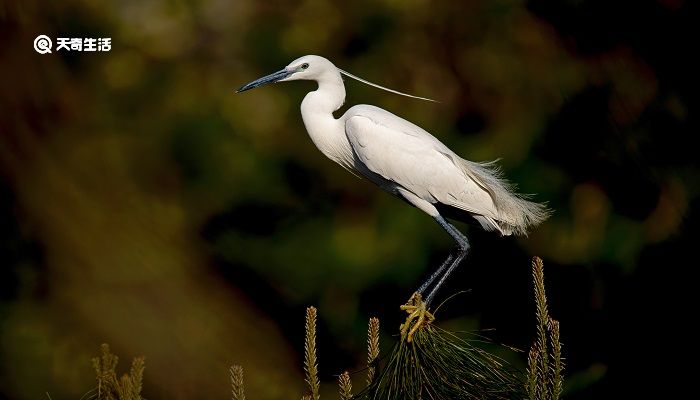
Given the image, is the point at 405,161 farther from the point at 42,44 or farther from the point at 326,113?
the point at 42,44

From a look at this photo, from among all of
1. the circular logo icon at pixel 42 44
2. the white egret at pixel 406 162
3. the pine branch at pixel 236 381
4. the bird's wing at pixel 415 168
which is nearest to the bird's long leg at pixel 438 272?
the white egret at pixel 406 162

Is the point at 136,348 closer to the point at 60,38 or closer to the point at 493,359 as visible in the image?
the point at 60,38

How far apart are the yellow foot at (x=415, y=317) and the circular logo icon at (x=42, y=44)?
246cm

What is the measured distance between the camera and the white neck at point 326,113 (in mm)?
2086

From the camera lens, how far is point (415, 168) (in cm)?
203

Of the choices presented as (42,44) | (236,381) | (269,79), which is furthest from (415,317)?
(42,44)

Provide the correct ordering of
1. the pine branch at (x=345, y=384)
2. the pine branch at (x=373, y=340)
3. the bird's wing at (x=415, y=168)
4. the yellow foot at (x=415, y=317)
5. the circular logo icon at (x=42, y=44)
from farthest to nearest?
the circular logo icon at (x=42, y=44), the bird's wing at (x=415, y=168), the yellow foot at (x=415, y=317), the pine branch at (x=373, y=340), the pine branch at (x=345, y=384)

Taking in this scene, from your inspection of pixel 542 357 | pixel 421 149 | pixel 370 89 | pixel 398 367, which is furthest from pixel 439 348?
pixel 370 89

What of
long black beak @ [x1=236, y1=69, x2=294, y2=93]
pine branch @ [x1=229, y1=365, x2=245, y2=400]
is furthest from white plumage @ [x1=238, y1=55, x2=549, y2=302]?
pine branch @ [x1=229, y1=365, x2=245, y2=400]

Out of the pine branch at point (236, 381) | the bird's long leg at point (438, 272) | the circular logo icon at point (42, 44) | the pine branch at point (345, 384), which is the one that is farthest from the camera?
the circular logo icon at point (42, 44)

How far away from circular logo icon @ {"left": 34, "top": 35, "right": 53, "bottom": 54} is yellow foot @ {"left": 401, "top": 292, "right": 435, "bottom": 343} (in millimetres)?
2460

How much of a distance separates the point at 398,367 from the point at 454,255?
52 centimetres

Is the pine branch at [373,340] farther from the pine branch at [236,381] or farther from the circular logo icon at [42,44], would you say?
the circular logo icon at [42,44]

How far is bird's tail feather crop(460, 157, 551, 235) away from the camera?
2049mm
